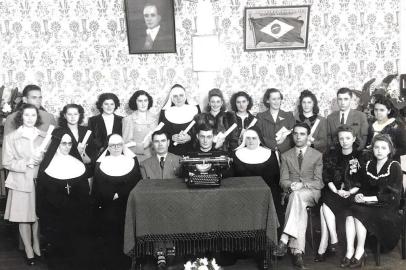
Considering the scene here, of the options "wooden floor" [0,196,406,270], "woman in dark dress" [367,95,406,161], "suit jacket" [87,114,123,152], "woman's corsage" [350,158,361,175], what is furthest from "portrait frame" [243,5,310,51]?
"wooden floor" [0,196,406,270]

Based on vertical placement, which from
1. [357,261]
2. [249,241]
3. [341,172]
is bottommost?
[357,261]

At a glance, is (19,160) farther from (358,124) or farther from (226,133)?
(358,124)

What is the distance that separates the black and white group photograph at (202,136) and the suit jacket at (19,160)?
16mm

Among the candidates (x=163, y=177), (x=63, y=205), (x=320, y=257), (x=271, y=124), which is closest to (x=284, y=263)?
(x=320, y=257)

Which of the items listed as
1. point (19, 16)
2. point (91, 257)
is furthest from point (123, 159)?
point (19, 16)

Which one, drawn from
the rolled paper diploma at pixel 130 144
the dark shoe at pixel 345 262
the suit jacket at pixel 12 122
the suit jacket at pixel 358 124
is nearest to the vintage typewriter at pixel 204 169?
the rolled paper diploma at pixel 130 144

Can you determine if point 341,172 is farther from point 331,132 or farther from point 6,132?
point 6,132

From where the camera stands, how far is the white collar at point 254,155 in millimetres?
5102

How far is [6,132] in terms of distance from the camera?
5.49 m

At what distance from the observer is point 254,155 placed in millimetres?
5129

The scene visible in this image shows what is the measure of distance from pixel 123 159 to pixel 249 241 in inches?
60.5

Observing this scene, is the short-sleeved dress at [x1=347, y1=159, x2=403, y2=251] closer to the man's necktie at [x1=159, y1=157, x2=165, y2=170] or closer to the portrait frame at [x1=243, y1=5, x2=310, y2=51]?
the man's necktie at [x1=159, y1=157, x2=165, y2=170]

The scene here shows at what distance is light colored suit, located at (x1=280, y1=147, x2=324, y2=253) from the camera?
15.3 feet

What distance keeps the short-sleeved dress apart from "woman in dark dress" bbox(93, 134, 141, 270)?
219 cm
